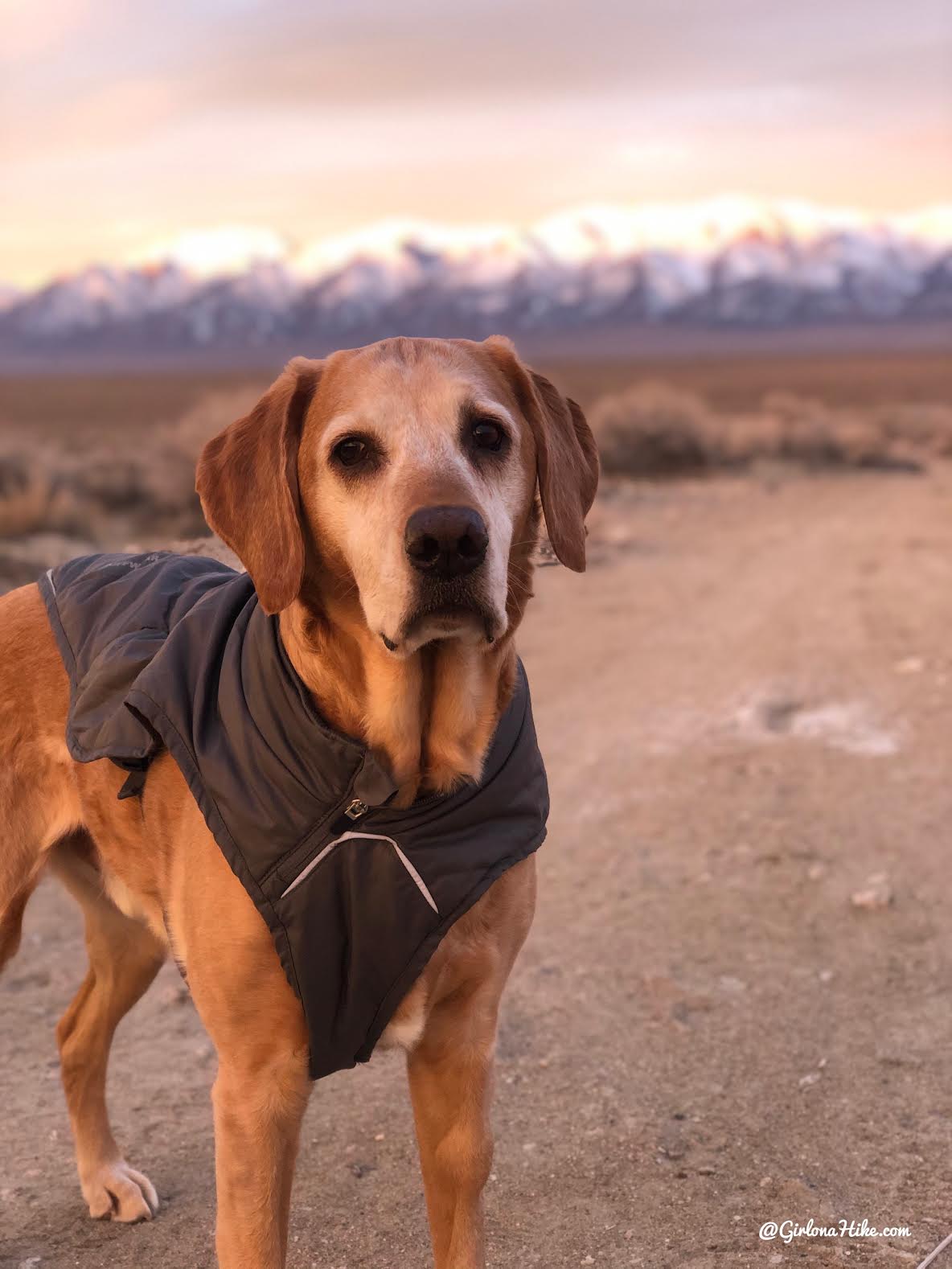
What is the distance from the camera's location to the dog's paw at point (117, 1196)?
390 centimetres

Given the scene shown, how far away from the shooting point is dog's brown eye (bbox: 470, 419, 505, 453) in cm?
314

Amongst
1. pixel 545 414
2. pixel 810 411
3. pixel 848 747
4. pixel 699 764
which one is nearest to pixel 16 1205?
pixel 545 414

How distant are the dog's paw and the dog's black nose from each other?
217 centimetres

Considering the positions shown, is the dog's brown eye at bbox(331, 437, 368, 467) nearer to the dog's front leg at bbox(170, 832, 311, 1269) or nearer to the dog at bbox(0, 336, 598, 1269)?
the dog at bbox(0, 336, 598, 1269)

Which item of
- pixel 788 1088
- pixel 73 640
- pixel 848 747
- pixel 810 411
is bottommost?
pixel 810 411

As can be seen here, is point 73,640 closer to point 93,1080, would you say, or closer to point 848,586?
point 93,1080

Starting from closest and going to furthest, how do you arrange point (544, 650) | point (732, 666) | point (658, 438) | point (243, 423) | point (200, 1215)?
1. point (243, 423)
2. point (200, 1215)
3. point (732, 666)
4. point (544, 650)
5. point (658, 438)

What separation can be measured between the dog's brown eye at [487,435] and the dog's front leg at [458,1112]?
1.21 meters

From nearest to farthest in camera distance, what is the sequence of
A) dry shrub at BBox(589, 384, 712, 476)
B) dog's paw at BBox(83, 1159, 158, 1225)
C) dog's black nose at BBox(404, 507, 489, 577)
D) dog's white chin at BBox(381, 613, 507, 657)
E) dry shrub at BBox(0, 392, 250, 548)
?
dog's black nose at BBox(404, 507, 489, 577), dog's white chin at BBox(381, 613, 507, 657), dog's paw at BBox(83, 1159, 158, 1225), dry shrub at BBox(0, 392, 250, 548), dry shrub at BBox(589, 384, 712, 476)

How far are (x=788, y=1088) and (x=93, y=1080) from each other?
2103mm

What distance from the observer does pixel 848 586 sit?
11.8 metres

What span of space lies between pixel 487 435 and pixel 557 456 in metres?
0.25

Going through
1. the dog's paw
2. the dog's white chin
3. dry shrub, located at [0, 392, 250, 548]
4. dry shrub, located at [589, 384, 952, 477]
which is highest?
the dog's white chin

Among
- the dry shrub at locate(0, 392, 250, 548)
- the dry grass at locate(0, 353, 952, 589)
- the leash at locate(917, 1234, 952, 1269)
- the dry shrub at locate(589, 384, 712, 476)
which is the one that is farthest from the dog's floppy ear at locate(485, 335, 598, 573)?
the dry shrub at locate(589, 384, 712, 476)
